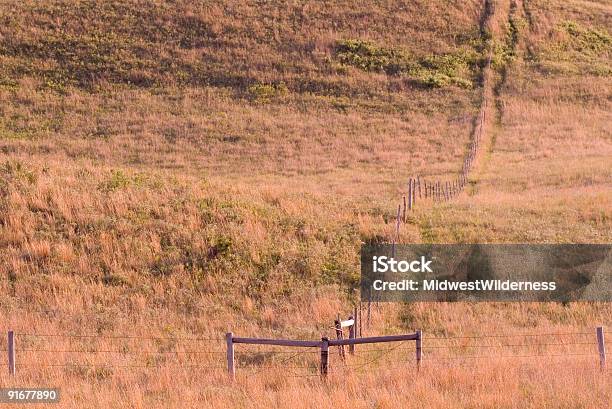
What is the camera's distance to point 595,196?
90.9 feet

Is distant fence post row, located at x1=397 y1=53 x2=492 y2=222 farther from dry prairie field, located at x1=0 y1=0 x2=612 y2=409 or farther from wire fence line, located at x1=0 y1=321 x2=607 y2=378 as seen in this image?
wire fence line, located at x1=0 y1=321 x2=607 y2=378

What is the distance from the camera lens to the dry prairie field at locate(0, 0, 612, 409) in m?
13.7

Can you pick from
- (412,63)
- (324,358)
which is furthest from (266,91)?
(324,358)

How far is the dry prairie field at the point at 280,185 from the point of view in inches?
541

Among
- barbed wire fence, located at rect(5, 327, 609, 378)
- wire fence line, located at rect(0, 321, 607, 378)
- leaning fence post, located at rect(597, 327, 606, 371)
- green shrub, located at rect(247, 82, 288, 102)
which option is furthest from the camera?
green shrub, located at rect(247, 82, 288, 102)

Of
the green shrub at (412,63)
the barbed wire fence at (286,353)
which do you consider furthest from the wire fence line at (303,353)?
the green shrub at (412,63)

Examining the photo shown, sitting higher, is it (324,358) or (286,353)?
(286,353)

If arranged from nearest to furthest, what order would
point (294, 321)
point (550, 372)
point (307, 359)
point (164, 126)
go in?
point (550, 372)
point (307, 359)
point (294, 321)
point (164, 126)

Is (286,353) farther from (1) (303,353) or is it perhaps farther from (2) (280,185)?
(2) (280,185)

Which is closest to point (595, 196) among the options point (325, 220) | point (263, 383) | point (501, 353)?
point (325, 220)

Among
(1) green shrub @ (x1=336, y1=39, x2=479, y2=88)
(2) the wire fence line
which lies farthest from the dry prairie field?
(1) green shrub @ (x1=336, y1=39, x2=479, y2=88)

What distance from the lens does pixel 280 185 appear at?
1246 inches

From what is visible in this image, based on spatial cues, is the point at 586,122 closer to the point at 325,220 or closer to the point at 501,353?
the point at 325,220

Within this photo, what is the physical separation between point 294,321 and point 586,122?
32331mm
